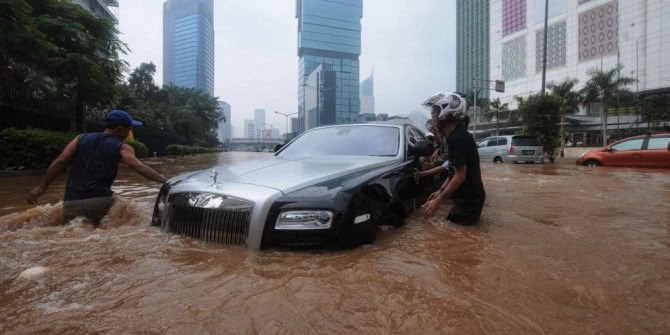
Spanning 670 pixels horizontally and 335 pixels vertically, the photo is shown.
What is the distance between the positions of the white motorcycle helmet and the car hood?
0.66m

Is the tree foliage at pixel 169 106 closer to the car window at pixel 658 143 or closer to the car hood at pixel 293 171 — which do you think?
the car hood at pixel 293 171

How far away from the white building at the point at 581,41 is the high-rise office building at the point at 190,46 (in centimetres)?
6861

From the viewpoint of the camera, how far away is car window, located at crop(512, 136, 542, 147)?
694 inches

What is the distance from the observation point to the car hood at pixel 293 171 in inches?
119

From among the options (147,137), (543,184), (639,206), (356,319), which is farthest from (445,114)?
(147,137)

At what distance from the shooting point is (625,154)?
12.7m

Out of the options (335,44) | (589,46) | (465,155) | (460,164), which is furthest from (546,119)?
(335,44)

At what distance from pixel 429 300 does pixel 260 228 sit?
3.92ft

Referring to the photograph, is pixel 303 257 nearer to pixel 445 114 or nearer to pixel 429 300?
pixel 429 300

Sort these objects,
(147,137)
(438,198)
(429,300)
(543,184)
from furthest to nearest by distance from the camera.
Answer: (147,137), (543,184), (438,198), (429,300)

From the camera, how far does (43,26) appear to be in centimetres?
1225

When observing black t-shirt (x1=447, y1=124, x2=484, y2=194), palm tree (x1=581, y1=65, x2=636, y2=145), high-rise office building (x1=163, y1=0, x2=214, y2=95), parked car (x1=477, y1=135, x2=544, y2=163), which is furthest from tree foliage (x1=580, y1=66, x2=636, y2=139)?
high-rise office building (x1=163, y1=0, x2=214, y2=95)

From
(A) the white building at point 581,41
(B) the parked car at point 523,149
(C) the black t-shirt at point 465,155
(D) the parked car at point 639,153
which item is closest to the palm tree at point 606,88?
(A) the white building at point 581,41

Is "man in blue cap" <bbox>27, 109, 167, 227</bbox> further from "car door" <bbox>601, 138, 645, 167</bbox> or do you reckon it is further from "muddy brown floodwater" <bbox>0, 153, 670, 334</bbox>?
"car door" <bbox>601, 138, 645, 167</bbox>
